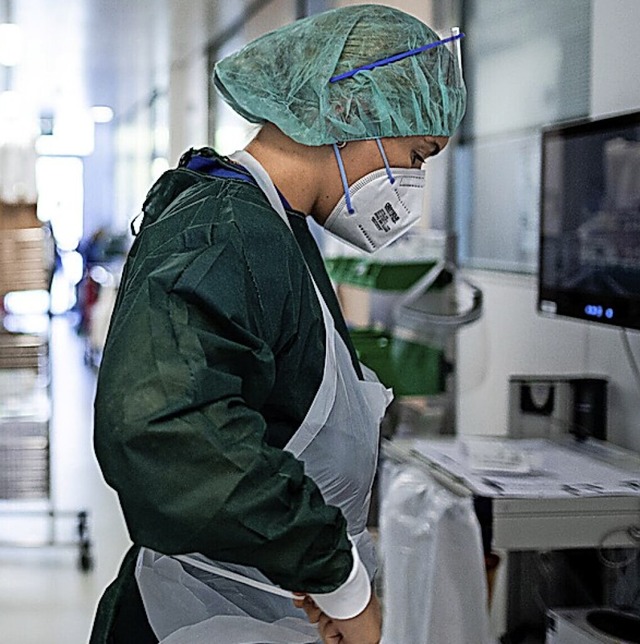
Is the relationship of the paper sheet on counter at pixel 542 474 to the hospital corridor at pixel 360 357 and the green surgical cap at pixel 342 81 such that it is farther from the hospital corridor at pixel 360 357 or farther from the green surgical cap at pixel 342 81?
the green surgical cap at pixel 342 81

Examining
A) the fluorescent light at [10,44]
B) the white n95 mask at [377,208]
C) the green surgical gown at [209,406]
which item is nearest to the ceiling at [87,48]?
the fluorescent light at [10,44]

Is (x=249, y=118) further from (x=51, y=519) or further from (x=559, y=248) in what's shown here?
(x=51, y=519)

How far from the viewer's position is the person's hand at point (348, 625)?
141 cm

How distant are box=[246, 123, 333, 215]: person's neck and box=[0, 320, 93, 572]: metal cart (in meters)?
3.15

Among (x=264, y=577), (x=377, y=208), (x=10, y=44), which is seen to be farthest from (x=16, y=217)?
(x=10, y=44)

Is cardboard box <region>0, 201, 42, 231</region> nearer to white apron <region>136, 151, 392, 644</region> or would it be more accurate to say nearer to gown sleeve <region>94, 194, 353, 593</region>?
white apron <region>136, 151, 392, 644</region>

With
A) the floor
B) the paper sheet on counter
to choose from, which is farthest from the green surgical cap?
the floor

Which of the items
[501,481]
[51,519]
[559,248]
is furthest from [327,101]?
[51,519]

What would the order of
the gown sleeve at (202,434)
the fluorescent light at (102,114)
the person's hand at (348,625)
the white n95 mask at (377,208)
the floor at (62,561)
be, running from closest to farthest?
the gown sleeve at (202,434), the person's hand at (348,625), the white n95 mask at (377,208), the floor at (62,561), the fluorescent light at (102,114)

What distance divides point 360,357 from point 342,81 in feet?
7.00

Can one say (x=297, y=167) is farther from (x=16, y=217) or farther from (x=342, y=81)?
(x=16, y=217)

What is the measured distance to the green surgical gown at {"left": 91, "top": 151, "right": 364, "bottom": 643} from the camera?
4.02 feet

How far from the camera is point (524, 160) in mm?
3738

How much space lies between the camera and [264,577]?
152 cm
